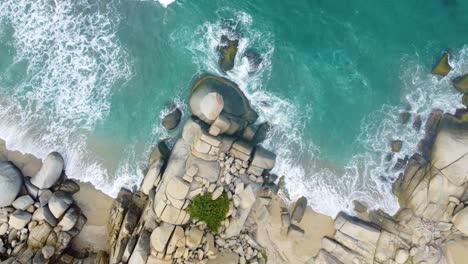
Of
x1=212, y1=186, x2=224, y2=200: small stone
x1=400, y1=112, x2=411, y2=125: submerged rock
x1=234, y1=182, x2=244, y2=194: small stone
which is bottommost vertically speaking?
x1=212, y1=186, x2=224, y2=200: small stone

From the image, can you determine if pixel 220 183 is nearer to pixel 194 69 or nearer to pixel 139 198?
pixel 139 198

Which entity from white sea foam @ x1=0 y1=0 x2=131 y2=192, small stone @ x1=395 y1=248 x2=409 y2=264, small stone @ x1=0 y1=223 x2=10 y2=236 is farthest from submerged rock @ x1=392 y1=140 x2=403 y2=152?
small stone @ x1=0 y1=223 x2=10 y2=236

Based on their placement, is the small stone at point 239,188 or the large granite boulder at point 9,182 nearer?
the large granite boulder at point 9,182

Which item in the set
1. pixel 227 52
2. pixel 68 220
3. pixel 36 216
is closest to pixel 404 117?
pixel 227 52

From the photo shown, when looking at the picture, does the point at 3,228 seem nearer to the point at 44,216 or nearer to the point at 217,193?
the point at 44,216

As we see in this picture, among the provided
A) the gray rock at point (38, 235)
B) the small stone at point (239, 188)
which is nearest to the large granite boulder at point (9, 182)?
the gray rock at point (38, 235)

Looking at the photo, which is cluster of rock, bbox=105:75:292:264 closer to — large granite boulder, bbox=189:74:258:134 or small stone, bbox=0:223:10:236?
large granite boulder, bbox=189:74:258:134

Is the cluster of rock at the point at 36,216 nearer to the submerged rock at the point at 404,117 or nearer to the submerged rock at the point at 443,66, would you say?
the submerged rock at the point at 404,117
